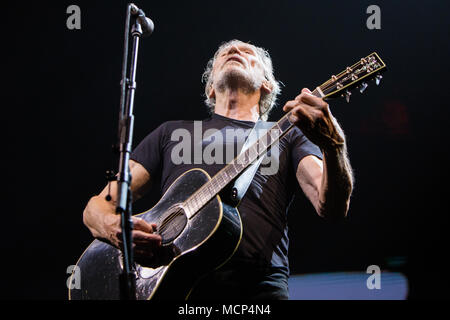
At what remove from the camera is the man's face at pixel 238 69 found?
9.62 ft

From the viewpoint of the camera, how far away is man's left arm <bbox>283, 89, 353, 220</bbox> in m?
1.69

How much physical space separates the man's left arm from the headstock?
0.80 feet

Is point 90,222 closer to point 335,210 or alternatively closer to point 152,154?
point 152,154

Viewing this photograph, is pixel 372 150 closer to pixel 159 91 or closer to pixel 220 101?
pixel 220 101

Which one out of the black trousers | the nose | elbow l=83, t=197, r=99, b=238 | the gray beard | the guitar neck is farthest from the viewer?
the nose

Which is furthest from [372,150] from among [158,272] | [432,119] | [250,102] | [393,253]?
[158,272]

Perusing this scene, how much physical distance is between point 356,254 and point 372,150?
0.91 metres

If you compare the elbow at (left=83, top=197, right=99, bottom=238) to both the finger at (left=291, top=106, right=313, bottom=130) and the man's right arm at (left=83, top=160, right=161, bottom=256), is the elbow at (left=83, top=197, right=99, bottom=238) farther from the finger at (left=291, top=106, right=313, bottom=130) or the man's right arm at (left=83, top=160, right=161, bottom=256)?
the finger at (left=291, top=106, right=313, bottom=130)

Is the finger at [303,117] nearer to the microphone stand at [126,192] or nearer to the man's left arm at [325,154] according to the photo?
the man's left arm at [325,154]

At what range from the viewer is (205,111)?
368cm

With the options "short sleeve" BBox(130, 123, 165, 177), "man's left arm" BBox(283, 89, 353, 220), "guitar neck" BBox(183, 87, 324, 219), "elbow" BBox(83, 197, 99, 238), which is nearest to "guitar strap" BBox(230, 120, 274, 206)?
"guitar neck" BBox(183, 87, 324, 219)

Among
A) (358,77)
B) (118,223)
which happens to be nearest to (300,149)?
(358,77)

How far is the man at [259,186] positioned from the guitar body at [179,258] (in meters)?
0.07

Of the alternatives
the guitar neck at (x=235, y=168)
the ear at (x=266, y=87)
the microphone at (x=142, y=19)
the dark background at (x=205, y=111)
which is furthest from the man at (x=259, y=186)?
the dark background at (x=205, y=111)
